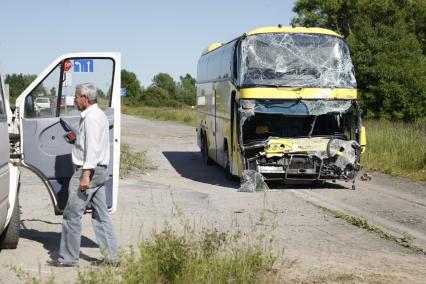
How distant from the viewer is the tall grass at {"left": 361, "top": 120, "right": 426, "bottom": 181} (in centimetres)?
1925

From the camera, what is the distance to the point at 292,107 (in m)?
16.0

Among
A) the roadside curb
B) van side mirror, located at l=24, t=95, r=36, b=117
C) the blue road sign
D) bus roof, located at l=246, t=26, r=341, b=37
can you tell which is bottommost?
the roadside curb

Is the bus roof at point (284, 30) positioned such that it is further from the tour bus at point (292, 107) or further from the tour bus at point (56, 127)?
the tour bus at point (56, 127)

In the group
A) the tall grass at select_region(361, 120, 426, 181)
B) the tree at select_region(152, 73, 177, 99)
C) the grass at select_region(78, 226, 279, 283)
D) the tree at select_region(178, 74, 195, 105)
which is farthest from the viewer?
the tree at select_region(152, 73, 177, 99)

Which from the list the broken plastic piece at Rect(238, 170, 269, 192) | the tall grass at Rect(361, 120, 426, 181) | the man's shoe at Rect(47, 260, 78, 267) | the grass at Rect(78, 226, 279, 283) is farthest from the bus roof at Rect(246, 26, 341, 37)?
the grass at Rect(78, 226, 279, 283)

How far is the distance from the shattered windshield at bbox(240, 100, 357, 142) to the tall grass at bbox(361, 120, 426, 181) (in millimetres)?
2701

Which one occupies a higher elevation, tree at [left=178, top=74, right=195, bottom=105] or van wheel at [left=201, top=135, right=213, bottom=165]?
tree at [left=178, top=74, right=195, bottom=105]

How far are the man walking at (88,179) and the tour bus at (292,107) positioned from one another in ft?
26.3

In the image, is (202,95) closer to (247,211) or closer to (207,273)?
(247,211)

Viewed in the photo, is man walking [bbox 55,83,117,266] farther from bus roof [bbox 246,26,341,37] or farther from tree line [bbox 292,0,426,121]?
tree line [bbox 292,0,426,121]

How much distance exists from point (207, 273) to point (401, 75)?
30.9 metres

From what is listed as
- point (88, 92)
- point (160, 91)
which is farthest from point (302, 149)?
point (160, 91)

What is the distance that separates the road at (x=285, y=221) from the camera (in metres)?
7.82

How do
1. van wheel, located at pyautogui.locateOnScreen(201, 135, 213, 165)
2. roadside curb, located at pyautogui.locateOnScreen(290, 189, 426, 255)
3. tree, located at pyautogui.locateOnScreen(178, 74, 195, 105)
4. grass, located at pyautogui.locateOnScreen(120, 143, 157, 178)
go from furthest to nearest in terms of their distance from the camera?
tree, located at pyautogui.locateOnScreen(178, 74, 195, 105)
van wheel, located at pyautogui.locateOnScreen(201, 135, 213, 165)
grass, located at pyautogui.locateOnScreen(120, 143, 157, 178)
roadside curb, located at pyautogui.locateOnScreen(290, 189, 426, 255)
